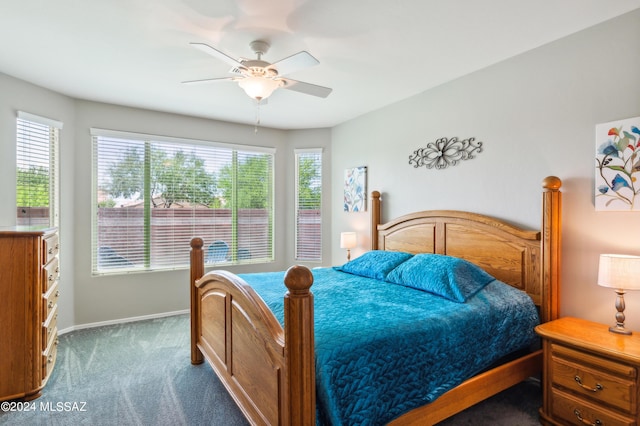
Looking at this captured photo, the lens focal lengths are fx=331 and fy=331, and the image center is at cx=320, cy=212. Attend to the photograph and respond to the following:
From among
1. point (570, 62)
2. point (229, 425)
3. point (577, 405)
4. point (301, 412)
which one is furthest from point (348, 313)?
point (570, 62)

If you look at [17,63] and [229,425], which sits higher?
[17,63]

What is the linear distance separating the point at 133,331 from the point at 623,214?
14.9 feet

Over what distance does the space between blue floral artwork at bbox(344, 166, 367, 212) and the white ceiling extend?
3.91ft

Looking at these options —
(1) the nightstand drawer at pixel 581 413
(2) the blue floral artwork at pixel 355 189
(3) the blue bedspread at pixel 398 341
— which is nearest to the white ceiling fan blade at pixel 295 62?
(3) the blue bedspread at pixel 398 341

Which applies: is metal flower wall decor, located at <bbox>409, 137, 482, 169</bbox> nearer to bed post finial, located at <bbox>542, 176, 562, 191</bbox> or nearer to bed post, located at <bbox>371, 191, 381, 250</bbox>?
bed post, located at <bbox>371, 191, 381, 250</bbox>

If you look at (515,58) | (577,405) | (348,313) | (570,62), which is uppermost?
(515,58)

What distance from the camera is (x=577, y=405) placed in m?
1.96

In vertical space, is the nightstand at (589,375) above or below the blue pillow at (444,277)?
below

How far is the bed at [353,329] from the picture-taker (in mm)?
1408

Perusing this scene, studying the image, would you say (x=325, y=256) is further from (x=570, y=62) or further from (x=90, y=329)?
(x=570, y=62)

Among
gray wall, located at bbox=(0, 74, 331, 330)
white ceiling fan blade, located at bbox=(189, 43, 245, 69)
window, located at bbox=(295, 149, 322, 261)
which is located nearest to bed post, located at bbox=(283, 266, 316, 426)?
white ceiling fan blade, located at bbox=(189, 43, 245, 69)

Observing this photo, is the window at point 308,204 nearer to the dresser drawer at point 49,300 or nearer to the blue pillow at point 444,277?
the blue pillow at point 444,277

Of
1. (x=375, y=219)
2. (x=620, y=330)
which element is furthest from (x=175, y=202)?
(x=620, y=330)

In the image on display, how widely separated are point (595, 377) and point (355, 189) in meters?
3.08
